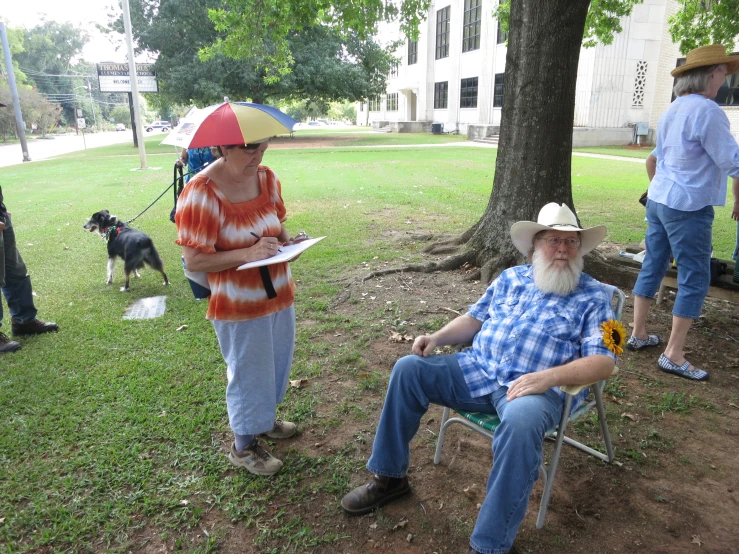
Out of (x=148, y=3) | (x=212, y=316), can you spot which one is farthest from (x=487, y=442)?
(x=148, y=3)

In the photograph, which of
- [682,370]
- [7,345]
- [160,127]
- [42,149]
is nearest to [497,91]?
[42,149]

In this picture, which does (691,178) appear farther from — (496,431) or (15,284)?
(15,284)

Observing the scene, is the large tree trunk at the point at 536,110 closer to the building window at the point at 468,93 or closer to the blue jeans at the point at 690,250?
Answer: the blue jeans at the point at 690,250

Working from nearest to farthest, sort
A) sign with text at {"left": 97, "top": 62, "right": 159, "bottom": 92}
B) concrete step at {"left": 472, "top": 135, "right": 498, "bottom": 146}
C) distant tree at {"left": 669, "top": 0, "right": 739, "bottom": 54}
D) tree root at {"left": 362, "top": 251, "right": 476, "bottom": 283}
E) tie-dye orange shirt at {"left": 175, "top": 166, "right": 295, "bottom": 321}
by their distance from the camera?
tie-dye orange shirt at {"left": 175, "top": 166, "right": 295, "bottom": 321}
tree root at {"left": 362, "top": 251, "right": 476, "bottom": 283}
distant tree at {"left": 669, "top": 0, "right": 739, "bottom": 54}
sign with text at {"left": 97, "top": 62, "right": 159, "bottom": 92}
concrete step at {"left": 472, "top": 135, "right": 498, "bottom": 146}

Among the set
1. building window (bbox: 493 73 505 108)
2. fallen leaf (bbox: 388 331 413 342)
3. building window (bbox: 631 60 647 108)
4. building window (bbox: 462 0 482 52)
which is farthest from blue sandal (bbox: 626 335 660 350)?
building window (bbox: 462 0 482 52)

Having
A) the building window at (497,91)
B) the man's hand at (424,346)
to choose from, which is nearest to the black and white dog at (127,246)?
the man's hand at (424,346)

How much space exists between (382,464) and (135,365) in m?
2.57

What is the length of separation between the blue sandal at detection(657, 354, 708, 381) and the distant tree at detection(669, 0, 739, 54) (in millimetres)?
6570

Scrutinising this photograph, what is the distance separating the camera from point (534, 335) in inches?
99.8

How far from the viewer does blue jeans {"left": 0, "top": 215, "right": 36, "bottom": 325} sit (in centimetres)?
461

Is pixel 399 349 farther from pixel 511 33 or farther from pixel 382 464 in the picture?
pixel 511 33

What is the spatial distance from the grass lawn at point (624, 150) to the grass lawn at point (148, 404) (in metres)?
12.8

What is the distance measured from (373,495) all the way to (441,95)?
4244cm

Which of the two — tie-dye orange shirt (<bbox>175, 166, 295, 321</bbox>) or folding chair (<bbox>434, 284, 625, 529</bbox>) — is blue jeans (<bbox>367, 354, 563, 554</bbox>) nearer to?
folding chair (<bbox>434, 284, 625, 529</bbox>)
